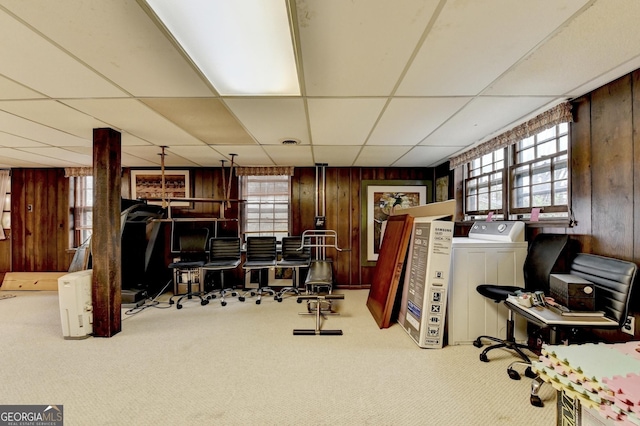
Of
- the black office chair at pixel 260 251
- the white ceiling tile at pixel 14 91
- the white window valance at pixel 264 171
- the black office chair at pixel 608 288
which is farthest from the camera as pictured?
the white window valance at pixel 264 171

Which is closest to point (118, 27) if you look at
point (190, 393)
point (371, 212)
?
point (190, 393)

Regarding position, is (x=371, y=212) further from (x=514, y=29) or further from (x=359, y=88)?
(x=514, y=29)

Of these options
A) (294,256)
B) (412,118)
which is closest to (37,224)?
(294,256)

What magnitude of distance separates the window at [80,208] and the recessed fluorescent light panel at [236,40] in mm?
5051

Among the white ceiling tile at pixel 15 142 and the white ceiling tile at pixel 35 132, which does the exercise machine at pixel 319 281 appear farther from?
the white ceiling tile at pixel 15 142

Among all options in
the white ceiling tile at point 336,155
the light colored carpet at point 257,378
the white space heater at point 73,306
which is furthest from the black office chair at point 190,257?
the white ceiling tile at point 336,155

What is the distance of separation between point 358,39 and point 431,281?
2.25 meters

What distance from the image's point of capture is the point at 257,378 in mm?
2012

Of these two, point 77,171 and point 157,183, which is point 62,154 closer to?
point 77,171

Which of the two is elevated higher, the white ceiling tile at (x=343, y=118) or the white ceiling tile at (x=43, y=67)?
the white ceiling tile at (x=43, y=67)

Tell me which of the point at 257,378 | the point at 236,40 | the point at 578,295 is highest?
the point at 236,40

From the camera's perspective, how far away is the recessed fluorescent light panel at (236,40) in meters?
1.23

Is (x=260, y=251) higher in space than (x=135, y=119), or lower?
lower

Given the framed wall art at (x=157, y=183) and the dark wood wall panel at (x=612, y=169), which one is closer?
the dark wood wall panel at (x=612, y=169)
